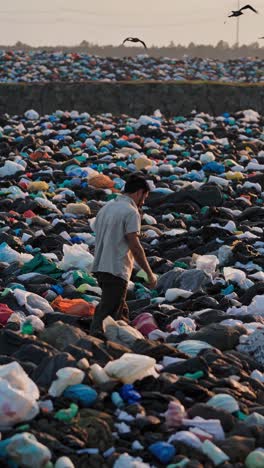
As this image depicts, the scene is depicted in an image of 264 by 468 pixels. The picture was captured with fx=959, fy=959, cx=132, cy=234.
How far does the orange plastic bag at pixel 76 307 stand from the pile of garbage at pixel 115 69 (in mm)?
19617

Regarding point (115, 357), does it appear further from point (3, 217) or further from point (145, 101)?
point (145, 101)

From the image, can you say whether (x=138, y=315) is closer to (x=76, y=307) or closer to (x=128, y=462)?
(x=76, y=307)

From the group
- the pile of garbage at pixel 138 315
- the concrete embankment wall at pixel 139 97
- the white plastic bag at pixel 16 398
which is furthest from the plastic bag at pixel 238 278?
the concrete embankment wall at pixel 139 97

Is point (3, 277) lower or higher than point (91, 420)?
lower

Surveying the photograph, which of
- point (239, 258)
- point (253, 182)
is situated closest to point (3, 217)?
point (239, 258)

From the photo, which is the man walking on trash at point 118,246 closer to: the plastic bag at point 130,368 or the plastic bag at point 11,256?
the plastic bag at point 130,368

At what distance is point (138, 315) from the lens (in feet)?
25.3

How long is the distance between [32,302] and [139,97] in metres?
15.2

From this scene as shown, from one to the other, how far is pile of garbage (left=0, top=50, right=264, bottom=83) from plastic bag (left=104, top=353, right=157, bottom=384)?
72.5 feet

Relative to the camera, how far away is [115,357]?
19.3 ft

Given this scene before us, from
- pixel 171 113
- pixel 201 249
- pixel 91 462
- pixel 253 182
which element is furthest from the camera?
pixel 171 113

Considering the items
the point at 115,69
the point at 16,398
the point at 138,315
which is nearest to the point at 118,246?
the point at 138,315

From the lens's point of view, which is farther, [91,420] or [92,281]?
[92,281]

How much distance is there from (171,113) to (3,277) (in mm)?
13669
